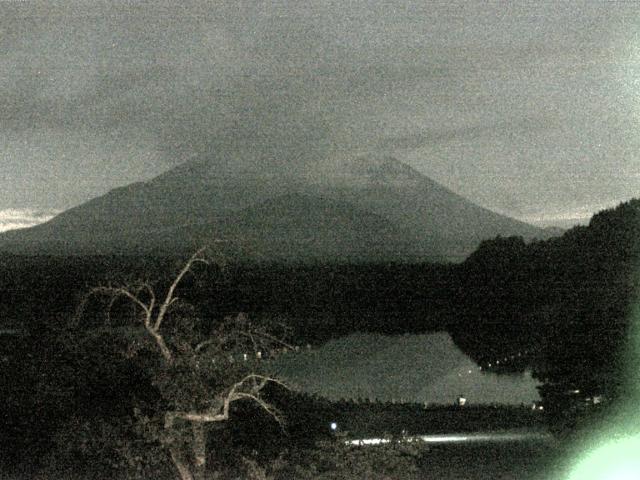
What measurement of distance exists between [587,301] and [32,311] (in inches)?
590

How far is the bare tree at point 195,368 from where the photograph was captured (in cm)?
605

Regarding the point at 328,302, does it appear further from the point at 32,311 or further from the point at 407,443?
the point at 407,443

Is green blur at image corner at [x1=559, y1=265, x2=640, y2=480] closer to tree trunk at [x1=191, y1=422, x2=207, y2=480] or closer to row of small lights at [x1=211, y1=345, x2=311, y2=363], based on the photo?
row of small lights at [x1=211, y1=345, x2=311, y2=363]

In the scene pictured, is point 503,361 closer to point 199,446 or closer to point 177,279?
point 199,446

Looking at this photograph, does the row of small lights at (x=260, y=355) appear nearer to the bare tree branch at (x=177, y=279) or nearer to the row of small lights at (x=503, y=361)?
the bare tree branch at (x=177, y=279)

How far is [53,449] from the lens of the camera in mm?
7855

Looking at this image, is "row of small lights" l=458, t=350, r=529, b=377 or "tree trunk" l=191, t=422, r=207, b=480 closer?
"tree trunk" l=191, t=422, r=207, b=480

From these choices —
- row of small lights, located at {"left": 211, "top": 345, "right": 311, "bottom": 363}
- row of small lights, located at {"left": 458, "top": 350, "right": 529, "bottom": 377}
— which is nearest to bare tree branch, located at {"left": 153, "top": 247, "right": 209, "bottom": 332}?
row of small lights, located at {"left": 211, "top": 345, "right": 311, "bottom": 363}

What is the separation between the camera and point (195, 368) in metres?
6.18

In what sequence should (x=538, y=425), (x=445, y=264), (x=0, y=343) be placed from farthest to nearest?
(x=445, y=264), (x=538, y=425), (x=0, y=343)

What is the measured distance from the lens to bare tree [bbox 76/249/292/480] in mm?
6055

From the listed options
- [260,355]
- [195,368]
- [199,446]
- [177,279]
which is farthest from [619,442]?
[177,279]

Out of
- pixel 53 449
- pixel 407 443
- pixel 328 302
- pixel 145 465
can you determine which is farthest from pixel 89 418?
pixel 328 302

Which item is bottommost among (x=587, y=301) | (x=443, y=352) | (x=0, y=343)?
(x=443, y=352)
